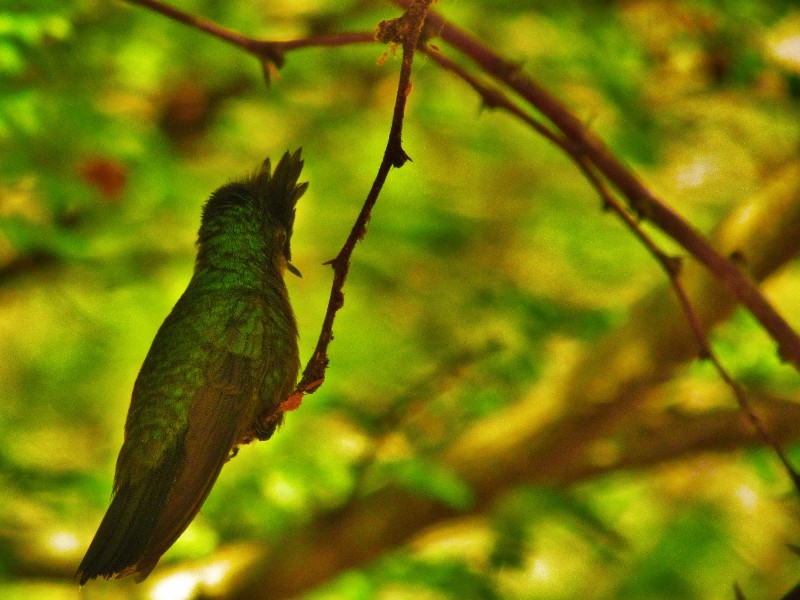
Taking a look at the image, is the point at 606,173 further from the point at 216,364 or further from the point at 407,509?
the point at 407,509

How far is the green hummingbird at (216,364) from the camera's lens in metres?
1.82

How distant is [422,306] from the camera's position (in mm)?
5797

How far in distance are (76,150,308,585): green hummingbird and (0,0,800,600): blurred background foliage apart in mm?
961

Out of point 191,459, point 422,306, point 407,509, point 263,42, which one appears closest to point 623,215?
point 263,42

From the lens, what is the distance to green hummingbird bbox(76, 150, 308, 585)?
1.82 metres

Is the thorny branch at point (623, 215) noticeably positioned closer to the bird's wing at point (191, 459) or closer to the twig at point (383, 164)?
the twig at point (383, 164)

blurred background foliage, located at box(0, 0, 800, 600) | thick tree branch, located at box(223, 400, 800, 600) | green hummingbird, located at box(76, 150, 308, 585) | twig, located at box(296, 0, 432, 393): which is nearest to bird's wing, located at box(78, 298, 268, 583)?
green hummingbird, located at box(76, 150, 308, 585)

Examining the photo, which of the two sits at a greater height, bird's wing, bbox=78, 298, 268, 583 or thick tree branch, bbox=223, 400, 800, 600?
thick tree branch, bbox=223, 400, 800, 600

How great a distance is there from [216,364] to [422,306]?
12.3 ft

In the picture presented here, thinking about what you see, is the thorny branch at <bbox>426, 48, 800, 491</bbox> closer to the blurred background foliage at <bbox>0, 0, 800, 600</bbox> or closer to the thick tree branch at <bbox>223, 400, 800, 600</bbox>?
the blurred background foliage at <bbox>0, 0, 800, 600</bbox>

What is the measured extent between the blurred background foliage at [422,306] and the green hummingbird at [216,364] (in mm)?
961

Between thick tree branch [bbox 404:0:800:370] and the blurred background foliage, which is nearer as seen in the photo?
thick tree branch [bbox 404:0:800:370]

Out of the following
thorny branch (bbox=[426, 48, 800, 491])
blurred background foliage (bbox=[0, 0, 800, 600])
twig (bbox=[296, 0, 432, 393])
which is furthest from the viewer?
blurred background foliage (bbox=[0, 0, 800, 600])

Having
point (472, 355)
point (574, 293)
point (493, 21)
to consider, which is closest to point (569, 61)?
point (493, 21)
